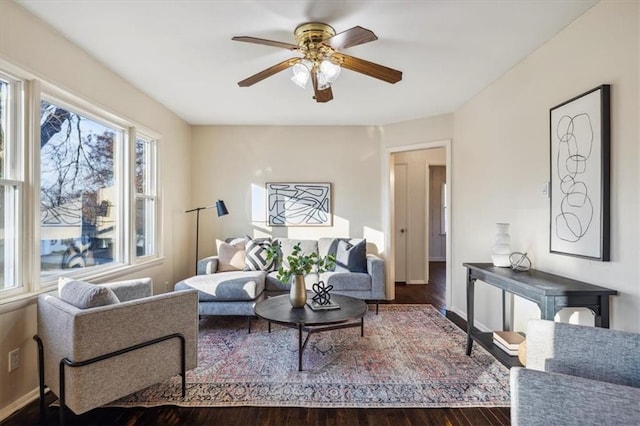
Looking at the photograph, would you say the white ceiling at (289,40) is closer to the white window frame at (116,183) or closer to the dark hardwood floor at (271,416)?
the white window frame at (116,183)

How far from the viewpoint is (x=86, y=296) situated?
1898 mm

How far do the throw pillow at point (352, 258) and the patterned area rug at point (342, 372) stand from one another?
83cm

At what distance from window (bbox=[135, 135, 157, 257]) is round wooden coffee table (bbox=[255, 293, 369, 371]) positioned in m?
1.80

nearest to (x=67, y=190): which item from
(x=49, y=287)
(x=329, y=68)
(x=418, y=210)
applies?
(x=49, y=287)

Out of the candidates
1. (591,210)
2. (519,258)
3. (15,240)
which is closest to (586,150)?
(591,210)

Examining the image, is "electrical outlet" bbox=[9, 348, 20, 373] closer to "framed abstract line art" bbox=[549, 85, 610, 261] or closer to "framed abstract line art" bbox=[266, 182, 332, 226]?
"framed abstract line art" bbox=[266, 182, 332, 226]

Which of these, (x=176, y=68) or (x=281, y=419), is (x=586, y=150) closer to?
(x=281, y=419)

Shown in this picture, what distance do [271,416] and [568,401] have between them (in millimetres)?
1580

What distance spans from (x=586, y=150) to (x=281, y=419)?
252cm

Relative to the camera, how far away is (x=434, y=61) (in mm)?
2805

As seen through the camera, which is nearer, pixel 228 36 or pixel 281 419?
pixel 281 419

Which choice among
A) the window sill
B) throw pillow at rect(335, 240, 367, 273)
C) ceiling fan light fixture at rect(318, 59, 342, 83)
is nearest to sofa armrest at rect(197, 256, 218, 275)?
the window sill

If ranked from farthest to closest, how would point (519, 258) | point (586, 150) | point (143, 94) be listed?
point (143, 94) < point (519, 258) < point (586, 150)

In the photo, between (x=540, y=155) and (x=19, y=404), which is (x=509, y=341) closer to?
(x=540, y=155)
